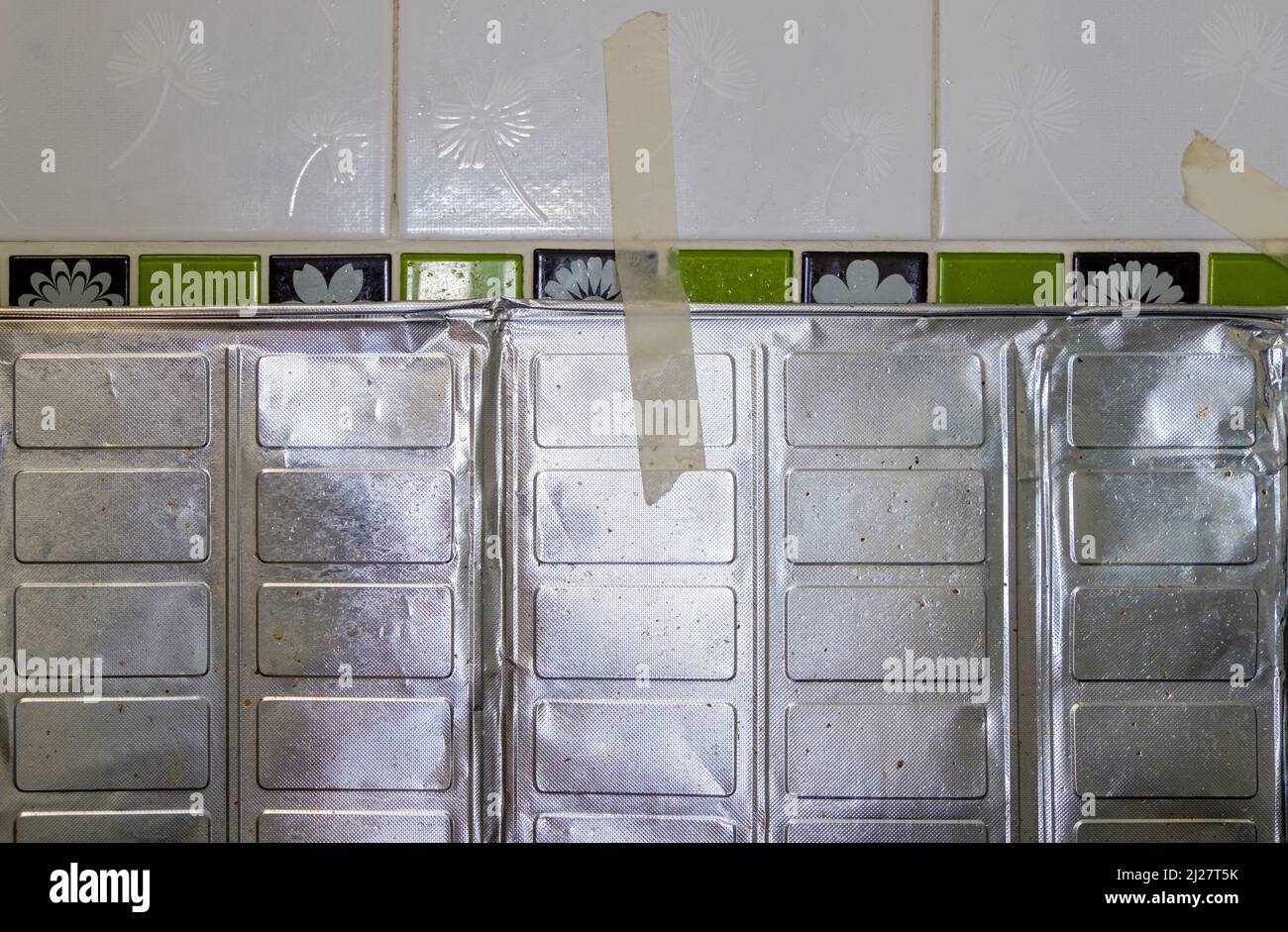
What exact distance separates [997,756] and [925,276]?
1.67 feet

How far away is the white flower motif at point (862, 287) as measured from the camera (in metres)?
1.06

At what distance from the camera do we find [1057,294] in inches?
41.6

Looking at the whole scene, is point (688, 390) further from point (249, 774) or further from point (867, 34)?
point (249, 774)

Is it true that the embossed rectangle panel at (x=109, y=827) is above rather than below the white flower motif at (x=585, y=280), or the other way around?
below

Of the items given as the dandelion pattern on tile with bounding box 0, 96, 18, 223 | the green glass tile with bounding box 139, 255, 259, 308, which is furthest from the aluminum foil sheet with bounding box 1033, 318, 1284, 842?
the dandelion pattern on tile with bounding box 0, 96, 18, 223

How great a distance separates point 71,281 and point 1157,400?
45.5 inches

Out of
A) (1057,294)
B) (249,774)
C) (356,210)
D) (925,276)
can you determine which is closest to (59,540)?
(249,774)

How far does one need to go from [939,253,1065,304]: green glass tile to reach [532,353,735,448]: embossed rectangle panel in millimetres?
272

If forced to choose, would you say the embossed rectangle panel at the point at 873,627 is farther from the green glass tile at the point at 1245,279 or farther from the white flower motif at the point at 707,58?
the white flower motif at the point at 707,58

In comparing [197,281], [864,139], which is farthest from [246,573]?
[864,139]

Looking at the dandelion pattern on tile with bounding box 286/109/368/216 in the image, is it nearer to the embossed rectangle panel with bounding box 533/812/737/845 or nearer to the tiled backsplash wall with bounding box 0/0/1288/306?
the tiled backsplash wall with bounding box 0/0/1288/306

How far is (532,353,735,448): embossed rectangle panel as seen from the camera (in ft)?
3.26

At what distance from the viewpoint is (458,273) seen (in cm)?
107
